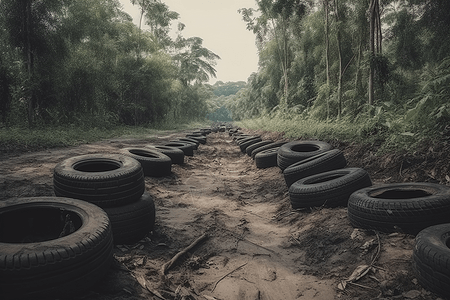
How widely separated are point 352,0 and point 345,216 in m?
12.4

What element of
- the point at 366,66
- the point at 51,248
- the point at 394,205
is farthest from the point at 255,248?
the point at 366,66

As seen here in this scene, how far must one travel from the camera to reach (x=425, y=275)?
2.15 meters

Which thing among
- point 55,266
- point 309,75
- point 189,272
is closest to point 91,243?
point 55,266

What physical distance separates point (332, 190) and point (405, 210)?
1294 millimetres

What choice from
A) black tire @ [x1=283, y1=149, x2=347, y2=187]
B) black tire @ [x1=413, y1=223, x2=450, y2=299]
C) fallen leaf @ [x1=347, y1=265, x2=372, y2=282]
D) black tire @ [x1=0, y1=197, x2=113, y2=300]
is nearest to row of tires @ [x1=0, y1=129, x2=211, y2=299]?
black tire @ [x1=0, y1=197, x2=113, y2=300]

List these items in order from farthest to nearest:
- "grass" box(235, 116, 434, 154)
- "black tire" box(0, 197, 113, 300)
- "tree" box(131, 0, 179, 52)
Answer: "tree" box(131, 0, 179, 52), "grass" box(235, 116, 434, 154), "black tire" box(0, 197, 113, 300)

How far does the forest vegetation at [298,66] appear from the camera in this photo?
25.3 feet

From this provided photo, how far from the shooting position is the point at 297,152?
6.68 meters

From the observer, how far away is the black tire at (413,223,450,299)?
1997 mm

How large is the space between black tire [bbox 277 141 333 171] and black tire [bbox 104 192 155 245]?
3936mm

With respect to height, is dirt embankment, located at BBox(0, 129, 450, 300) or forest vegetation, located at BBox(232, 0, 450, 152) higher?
forest vegetation, located at BBox(232, 0, 450, 152)

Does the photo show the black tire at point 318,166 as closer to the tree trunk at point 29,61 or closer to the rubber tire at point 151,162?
the rubber tire at point 151,162

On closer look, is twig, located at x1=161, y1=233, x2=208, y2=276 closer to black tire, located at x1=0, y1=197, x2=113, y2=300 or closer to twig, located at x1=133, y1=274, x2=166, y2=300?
twig, located at x1=133, y1=274, x2=166, y2=300

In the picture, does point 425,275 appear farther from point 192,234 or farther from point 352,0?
point 352,0
